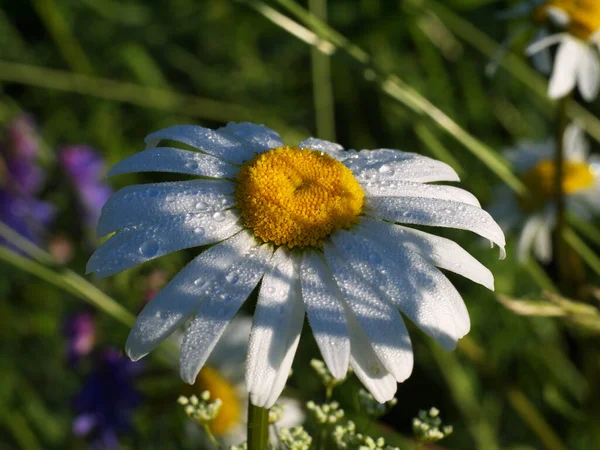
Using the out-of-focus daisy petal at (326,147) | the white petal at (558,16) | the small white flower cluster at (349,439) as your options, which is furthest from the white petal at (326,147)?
the white petal at (558,16)

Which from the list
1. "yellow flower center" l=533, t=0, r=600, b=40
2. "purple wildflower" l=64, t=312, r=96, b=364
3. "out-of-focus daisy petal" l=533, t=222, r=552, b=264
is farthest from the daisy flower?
"purple wildflower" l=64, t=312, r=96, b=364

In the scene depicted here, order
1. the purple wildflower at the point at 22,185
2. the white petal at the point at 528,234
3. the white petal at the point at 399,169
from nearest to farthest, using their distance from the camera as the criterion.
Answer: the white petal at the point at 399,169 < the white petal at the point at 528,234 < the purple wildflower at the point at 22,185

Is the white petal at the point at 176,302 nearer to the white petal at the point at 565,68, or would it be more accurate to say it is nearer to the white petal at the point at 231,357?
the white petal at the point at 231,357

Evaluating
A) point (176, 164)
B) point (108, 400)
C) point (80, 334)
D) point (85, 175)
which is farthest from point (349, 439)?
point (85, 175)

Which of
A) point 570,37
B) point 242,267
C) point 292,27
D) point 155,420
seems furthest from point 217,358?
point 570,37

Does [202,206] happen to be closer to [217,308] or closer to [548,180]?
[217,308]

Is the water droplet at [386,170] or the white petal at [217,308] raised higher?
the water droplet at [386,170]

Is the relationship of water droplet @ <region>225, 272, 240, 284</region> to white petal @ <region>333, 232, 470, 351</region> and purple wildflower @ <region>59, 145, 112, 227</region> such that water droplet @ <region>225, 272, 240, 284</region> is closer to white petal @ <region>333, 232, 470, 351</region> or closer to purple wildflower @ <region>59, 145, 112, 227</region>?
white petal @ <region>333, 232, 470, 351</region>
